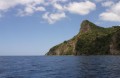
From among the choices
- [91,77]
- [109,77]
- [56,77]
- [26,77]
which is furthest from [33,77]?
[109,77]

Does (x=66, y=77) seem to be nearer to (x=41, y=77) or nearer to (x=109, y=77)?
(x=41, y=77)

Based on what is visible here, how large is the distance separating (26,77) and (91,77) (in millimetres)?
13713

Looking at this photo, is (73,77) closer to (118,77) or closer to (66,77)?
(66,77)

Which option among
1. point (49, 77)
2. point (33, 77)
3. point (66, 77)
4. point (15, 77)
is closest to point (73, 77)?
point (66, 77)

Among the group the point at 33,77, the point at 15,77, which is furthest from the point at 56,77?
the point at 15,77

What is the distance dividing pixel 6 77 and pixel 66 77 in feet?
42.2

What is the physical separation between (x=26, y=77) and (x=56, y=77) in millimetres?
6369

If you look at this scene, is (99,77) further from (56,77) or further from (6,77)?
(6,77)

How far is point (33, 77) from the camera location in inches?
2146

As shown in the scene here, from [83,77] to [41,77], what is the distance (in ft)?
29.4

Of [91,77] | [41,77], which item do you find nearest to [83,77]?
[91,77]

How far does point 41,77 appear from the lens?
180ft

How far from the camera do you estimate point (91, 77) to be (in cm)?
5328

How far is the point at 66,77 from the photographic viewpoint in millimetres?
53938
